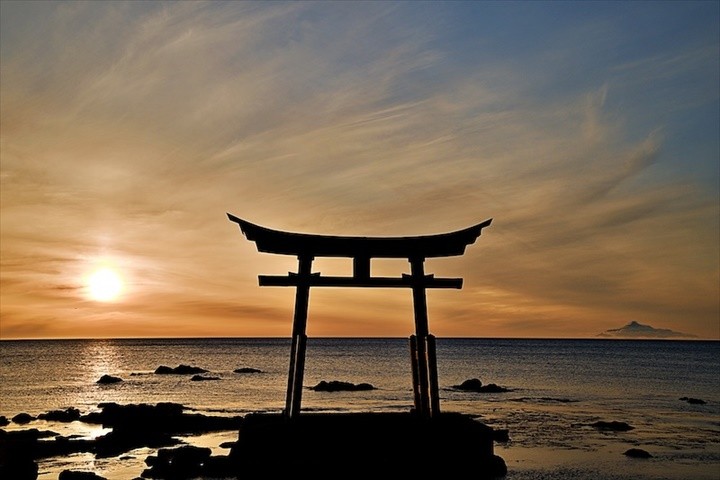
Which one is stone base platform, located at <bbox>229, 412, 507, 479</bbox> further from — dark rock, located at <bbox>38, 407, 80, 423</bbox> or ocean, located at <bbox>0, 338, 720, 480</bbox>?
dark rock, located at <bbox>38, 407, 80, 423</bbox>

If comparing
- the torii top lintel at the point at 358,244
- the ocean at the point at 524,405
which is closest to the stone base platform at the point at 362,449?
the torii top lintel at the point at 358,244

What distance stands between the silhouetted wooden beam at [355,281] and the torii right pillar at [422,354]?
0.19 meters

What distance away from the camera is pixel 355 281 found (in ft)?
49.7

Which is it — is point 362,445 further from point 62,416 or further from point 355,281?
point 62,416

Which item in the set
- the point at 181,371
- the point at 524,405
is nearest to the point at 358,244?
the point at 524,405

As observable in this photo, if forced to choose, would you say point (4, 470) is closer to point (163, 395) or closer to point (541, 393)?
point (163, 395)

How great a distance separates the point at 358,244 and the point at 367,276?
0.79 m

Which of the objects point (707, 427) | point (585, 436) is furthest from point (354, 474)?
point (707, 427)

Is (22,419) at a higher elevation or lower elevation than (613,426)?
higher

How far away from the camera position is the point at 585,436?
32.7 m

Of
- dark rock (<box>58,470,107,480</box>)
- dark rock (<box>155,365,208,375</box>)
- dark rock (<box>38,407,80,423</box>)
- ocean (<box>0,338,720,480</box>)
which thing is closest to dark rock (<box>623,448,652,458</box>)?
ocean (<box>0,338,720,480</box>)

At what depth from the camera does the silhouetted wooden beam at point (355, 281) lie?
1469 centimetres

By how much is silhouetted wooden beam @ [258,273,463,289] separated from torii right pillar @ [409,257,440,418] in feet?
0.63

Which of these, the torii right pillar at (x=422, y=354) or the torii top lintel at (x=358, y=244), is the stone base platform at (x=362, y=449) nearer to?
the torii right pillar at (x=422, y=354)
